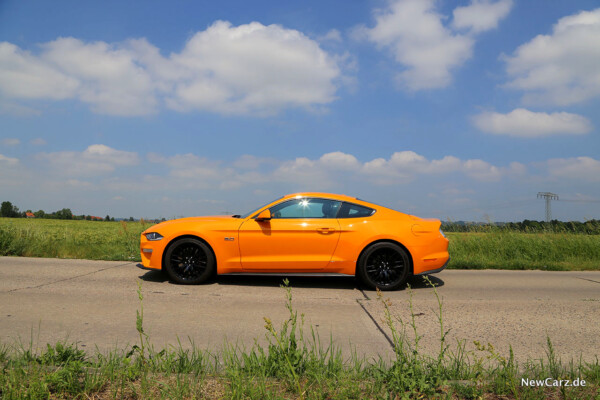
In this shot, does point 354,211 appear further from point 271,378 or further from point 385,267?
point 271,378

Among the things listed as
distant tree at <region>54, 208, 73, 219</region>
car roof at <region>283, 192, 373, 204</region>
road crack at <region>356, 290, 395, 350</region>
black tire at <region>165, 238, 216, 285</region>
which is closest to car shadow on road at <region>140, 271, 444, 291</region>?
black tire at <region>165, 238, 216, 285</region>

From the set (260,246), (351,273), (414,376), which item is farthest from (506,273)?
(414,376)

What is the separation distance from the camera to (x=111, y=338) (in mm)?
4066

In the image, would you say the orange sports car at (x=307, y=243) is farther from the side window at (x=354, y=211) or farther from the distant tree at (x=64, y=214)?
the distant tree at (x=64, y=214)

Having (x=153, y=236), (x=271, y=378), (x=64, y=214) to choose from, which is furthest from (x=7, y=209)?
(x=271, y=378)

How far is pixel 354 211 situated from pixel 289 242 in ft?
3.85

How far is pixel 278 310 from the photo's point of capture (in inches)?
209

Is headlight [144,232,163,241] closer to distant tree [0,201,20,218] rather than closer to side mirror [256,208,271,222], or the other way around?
side mirror [256,208,271,222]

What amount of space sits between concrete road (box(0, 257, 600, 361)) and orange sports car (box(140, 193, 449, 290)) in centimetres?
33

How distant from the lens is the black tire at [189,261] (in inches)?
271

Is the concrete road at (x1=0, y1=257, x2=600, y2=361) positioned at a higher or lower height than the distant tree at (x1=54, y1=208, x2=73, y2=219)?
lower

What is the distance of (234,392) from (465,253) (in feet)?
34.4

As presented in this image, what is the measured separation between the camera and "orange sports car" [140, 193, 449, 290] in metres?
6.73

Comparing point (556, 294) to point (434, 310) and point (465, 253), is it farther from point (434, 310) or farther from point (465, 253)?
point (465, 253)
